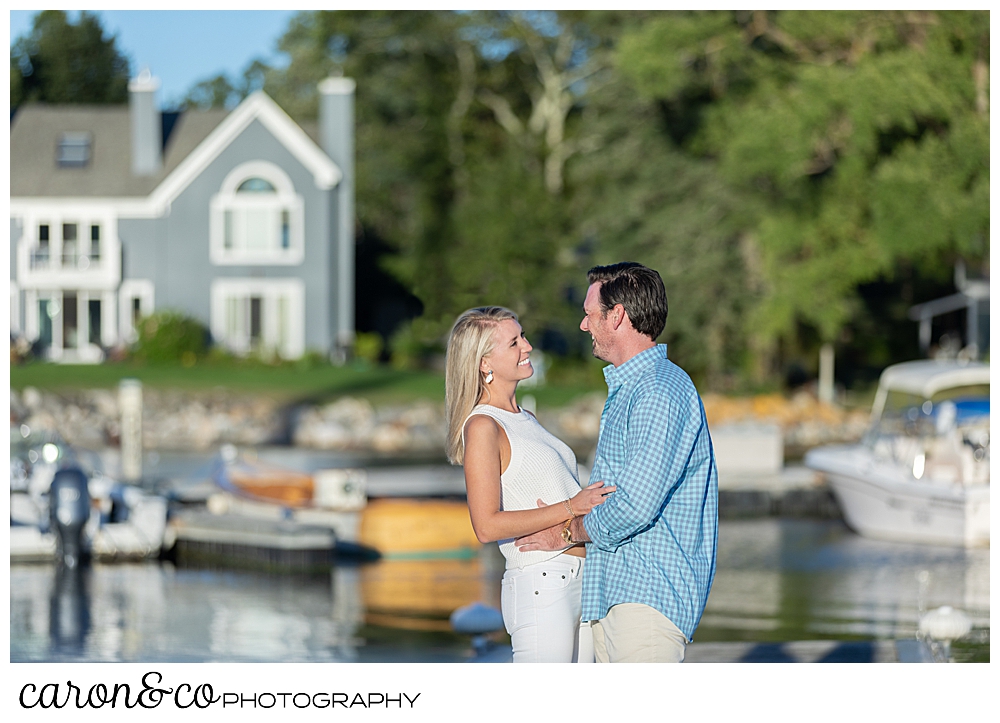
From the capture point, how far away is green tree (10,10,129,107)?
3894 centimetres

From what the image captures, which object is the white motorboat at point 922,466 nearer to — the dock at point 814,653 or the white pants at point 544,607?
the dock at point 814,653

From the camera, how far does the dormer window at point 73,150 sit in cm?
3061

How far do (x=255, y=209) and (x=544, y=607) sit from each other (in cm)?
2721

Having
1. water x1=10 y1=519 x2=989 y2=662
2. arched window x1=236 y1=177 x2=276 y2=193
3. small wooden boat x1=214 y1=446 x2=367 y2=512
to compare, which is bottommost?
water x1=10 y1=519 x2=989 y2=662

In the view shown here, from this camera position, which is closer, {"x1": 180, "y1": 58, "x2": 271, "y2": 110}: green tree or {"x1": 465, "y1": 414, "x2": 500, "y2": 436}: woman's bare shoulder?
{"x1": 465, "y1": 414, "x2": 500, "y2": 436}: woman's bare shoulder

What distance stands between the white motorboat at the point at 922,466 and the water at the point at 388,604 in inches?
10.8

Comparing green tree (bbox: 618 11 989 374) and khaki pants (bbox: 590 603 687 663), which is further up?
green tree (bbox: 618 11 989 374)

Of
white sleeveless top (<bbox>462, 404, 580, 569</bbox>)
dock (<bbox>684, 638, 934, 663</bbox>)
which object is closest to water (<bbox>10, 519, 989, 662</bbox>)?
dock (<bbox>684, 638, 934, 663</bbox>)

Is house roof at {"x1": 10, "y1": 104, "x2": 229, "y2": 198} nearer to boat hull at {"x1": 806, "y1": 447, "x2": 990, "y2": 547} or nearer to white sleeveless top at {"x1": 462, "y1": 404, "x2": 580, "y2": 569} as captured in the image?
boat hull at {"x1": 806, "y1": 447, "x2": 990, "y2": 547}

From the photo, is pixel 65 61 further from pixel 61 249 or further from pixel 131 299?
pixel 131 299

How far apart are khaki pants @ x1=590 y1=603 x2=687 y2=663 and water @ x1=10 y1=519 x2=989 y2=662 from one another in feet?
13.2

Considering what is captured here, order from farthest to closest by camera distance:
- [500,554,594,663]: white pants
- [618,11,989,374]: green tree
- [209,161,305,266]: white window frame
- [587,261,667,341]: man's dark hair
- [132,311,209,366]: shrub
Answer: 1. [209,161,305,266]: white window frame
2. [132,311,209,366]: shrub
3. [618,11,989,374]: green tree
4. [500,554,594,663]: white pants
5. [587,261,667,341]: man's dark hair

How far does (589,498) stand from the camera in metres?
3.73
